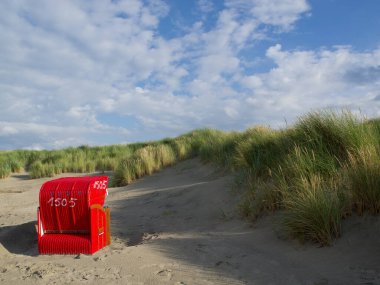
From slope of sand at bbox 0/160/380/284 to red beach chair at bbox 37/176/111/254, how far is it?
0.61 feet

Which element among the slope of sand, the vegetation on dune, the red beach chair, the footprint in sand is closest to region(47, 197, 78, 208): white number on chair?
the red beach chair

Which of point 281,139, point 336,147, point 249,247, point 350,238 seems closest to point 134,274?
point 249,247

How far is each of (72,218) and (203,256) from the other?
2.04m

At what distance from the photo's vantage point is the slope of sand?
4.14m

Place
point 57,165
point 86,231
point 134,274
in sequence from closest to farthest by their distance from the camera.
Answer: point 134,274, point 86,231, point 57,165

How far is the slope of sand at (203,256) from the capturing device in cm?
414

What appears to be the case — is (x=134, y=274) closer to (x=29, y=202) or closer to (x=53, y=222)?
(x=53, y=222)

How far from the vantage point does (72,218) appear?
5.72 m

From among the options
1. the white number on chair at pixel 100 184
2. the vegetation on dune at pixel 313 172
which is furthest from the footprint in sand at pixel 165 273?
the white number on chair at pixel 100 184

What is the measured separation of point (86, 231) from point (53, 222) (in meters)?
0.53

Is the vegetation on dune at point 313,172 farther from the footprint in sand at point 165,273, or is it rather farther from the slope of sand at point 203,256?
the footprint in sand at point 165,273

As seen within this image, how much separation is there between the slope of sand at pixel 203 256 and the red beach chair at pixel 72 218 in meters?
0.19

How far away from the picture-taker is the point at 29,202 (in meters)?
11.3

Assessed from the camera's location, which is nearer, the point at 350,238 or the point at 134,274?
the point at 134,274
